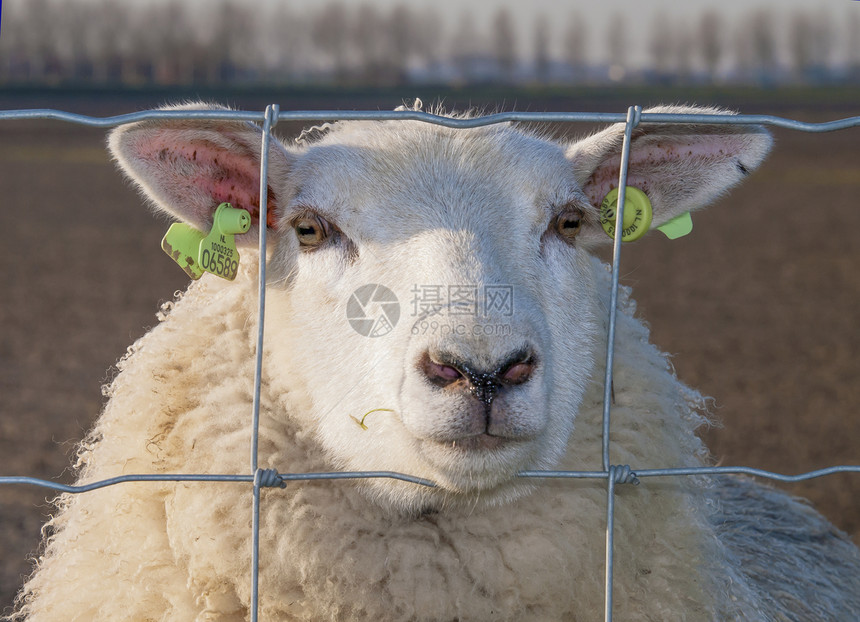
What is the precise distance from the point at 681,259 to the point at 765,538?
9736 mm

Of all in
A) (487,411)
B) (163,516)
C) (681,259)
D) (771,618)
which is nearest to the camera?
(487,411)

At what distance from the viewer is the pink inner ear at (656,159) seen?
2553 millimetres

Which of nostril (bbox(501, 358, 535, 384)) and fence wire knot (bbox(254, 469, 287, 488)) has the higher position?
nostril (bbox(501, 358, 535, 384))

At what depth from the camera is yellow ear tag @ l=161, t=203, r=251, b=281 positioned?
2.29 meters

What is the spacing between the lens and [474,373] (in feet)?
6.23

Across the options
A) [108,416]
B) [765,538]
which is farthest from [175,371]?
[765,538]

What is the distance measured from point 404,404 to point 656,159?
115 cm

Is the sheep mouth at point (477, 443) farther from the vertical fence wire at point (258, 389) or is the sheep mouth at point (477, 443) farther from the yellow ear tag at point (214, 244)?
the yellow ear tag at point (214, 244)

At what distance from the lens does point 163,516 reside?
233 centimetres

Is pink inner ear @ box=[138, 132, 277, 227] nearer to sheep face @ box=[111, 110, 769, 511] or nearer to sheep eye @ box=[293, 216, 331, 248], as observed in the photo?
sheep face @ box=[111, 110, 769, 511]

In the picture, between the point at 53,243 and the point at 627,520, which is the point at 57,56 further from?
the point at 627,520

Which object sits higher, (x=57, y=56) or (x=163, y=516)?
(x=57, y=56)

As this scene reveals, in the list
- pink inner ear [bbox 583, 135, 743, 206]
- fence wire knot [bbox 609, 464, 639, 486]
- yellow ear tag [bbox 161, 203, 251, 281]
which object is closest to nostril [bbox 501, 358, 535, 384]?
fence wire knot [bbox 609, 464, 639, 486]

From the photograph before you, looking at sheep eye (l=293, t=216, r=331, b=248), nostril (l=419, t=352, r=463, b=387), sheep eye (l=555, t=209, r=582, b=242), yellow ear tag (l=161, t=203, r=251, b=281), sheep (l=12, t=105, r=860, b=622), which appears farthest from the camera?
sheep eye (l=555, t=209, r=582, b=242)
